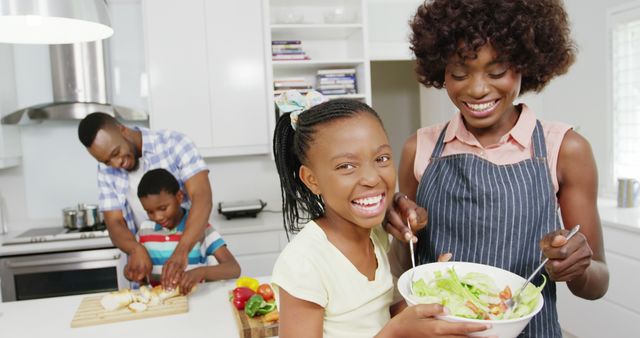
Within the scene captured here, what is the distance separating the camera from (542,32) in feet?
3.39

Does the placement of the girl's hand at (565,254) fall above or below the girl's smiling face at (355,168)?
below

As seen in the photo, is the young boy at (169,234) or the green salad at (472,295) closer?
the green salad at (472,295)

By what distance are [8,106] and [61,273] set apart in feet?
3.90

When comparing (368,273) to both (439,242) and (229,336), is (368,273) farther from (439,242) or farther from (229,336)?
(229,336)

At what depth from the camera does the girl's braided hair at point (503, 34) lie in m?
0.98

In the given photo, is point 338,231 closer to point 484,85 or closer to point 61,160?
point 484,85

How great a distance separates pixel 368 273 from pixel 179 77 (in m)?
2.47

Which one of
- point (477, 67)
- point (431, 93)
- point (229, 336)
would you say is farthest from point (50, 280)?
point (431, 93)

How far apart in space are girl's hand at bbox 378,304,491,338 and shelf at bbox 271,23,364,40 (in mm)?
2645

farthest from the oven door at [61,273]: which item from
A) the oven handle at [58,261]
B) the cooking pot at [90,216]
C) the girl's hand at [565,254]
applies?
the girl's hand at [565,254]

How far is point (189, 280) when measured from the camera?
1663 mm

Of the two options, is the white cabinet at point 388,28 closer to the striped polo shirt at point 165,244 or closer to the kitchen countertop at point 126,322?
the striped polo shirt at point 165,244

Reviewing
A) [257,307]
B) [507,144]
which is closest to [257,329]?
[257,307]

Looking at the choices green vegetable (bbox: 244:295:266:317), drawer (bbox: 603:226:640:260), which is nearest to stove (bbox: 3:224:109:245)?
green vegetable (bbox: 244:295:266:317)
